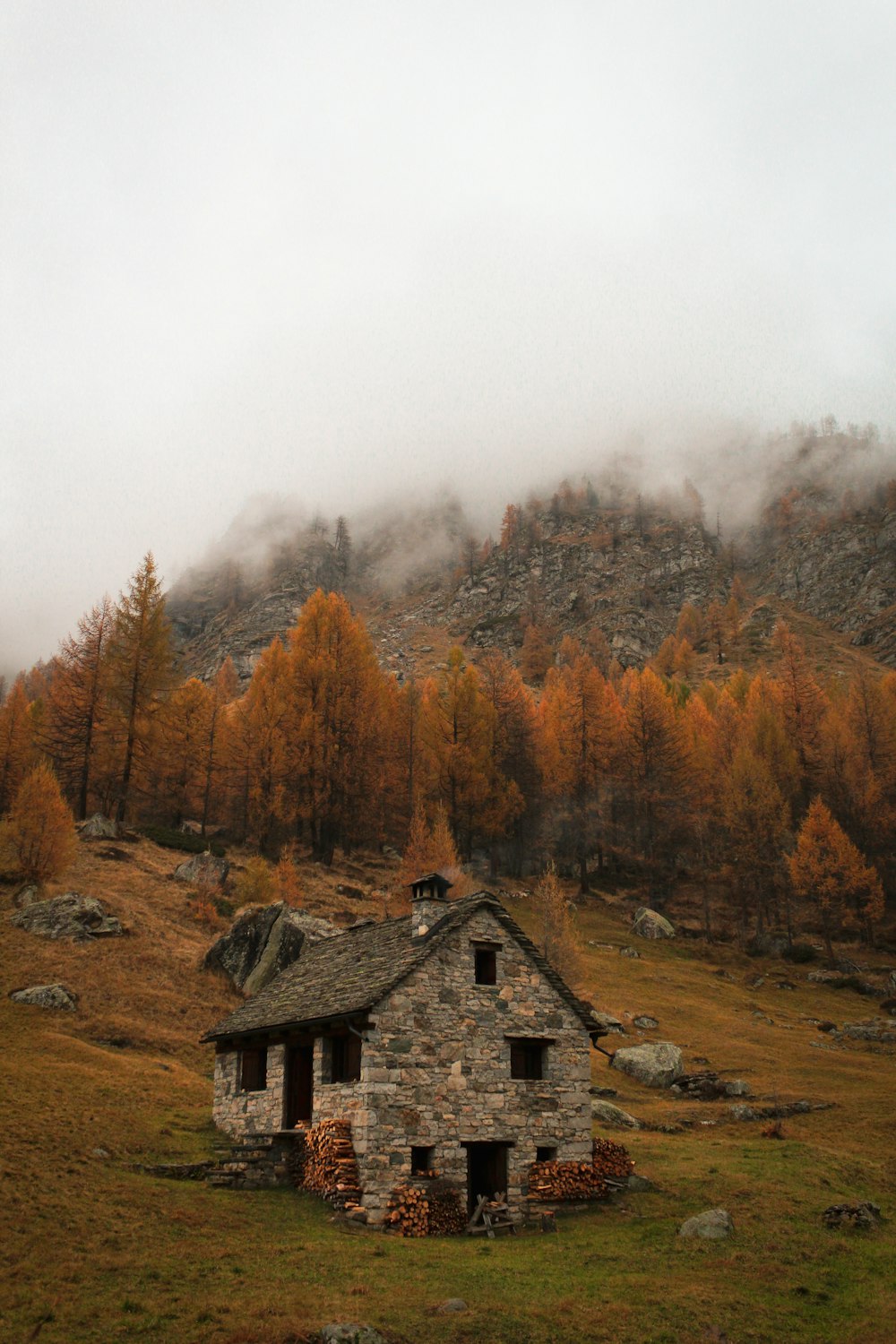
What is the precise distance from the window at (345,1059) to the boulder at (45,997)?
48.5 feet

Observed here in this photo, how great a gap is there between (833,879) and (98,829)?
4915 centimetres

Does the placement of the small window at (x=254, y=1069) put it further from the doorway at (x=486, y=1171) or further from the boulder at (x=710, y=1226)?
the boulder at (x=710, y=1226)

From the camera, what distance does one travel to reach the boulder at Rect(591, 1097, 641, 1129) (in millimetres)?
32000

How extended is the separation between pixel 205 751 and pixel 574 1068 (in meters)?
50.4

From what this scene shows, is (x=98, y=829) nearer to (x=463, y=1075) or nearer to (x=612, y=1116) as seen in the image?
(x=612, y=1116)

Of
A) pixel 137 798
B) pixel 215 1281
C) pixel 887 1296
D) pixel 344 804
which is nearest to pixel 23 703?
pixel 137 798

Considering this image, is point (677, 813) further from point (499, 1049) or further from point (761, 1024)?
point (499, 1049)

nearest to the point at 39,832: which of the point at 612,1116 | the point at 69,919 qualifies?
the point at 69,919

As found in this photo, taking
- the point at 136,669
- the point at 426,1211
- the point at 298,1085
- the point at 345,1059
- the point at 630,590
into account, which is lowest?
the point at 426,1211

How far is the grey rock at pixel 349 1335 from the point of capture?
13.7 metres

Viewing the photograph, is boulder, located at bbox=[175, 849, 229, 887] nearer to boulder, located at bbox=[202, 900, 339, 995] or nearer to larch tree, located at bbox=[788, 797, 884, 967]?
boulder, located at bbox=[202, 900, 339, 995]

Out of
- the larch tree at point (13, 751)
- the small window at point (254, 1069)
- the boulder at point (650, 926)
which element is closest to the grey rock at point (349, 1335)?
the small window at point (254, 1069)

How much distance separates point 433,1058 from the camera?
23312 mm

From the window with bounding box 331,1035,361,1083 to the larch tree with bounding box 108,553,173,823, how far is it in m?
38.9
